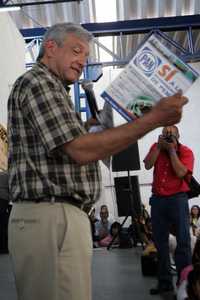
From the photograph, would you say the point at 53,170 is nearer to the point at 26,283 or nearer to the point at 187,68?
the point at 26,283

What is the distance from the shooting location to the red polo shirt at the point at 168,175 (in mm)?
3359

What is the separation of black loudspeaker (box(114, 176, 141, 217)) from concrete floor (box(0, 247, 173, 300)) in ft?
7.98

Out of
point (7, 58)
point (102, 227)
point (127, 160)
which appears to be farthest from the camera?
point (102, 227)

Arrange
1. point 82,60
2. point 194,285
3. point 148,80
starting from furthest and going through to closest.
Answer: point 194,285 → point 148,80 → point 82,60

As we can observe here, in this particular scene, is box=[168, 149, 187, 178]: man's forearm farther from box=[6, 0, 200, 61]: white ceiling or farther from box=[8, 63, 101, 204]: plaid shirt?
box=[6, 0, 200, 61]: white ceiling

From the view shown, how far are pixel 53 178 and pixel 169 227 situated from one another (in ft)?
7.41

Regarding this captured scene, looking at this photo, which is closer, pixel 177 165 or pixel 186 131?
pixel 177 165

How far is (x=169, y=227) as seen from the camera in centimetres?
343

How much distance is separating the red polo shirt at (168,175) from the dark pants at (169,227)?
0.04 meters

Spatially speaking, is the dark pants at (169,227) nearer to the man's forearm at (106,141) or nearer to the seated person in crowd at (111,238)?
the man's forearm at (106,141)

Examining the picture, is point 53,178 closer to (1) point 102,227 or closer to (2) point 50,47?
(2) point 50,47

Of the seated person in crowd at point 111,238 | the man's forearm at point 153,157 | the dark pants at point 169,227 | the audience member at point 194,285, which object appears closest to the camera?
the audience member at point 194,285

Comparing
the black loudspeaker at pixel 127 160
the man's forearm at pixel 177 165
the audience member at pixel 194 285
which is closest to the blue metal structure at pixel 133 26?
the black loudspeaker at pixel 127 160

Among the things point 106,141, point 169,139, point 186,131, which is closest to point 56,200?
point 106,141
